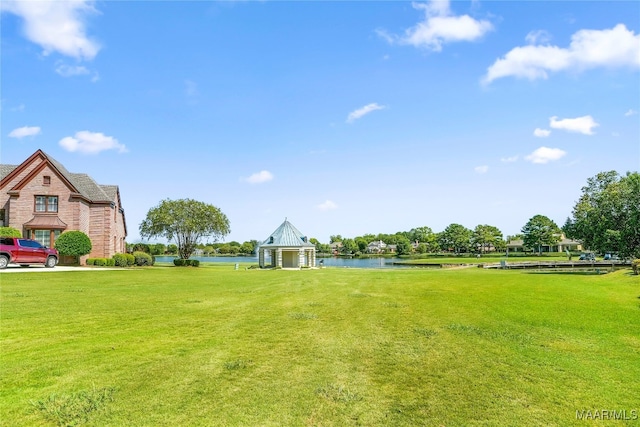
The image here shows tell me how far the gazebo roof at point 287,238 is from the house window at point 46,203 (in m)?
21.7

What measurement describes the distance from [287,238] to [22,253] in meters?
24.8

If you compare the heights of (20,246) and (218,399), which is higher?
(20,246)

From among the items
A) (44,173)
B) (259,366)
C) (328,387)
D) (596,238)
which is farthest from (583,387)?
(44,173)

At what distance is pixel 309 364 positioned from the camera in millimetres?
6836

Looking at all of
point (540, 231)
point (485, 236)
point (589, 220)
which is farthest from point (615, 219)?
point (485, 236)

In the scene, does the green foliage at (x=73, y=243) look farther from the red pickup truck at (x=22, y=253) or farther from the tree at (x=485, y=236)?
the tree at (x=485, y=236)

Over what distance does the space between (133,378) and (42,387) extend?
47.1 inches

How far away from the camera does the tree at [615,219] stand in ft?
117

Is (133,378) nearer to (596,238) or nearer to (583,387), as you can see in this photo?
(583,387)

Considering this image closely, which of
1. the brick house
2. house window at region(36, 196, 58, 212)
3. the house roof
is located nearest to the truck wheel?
the brick house

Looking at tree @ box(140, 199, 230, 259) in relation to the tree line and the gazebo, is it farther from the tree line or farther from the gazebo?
the gazebo

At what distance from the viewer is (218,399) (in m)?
5.32

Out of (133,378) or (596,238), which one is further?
(596,238)

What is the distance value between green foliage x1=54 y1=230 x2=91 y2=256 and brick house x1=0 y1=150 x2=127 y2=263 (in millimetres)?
1545
